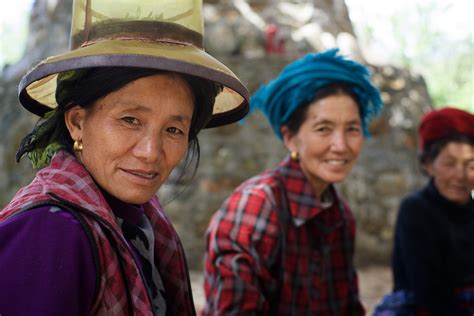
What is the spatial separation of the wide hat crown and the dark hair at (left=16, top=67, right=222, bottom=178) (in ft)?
0.19

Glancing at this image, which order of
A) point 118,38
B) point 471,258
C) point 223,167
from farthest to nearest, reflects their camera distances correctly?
point 223,167
point 471,258
point 118,38

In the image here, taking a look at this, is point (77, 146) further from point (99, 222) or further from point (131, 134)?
point (99, 222)

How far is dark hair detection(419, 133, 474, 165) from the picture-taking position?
2.81 meters

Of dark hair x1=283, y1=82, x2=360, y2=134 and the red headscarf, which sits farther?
the red headscarf

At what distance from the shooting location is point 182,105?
1333mm

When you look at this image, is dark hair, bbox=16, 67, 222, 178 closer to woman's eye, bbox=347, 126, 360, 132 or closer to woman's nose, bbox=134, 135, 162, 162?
woman's nose, bbox=134, 135, 162, 162

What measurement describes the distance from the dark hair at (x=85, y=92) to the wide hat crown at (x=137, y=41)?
6 centimetres

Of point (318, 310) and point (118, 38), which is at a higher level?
point (118, 38)

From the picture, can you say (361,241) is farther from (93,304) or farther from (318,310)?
(93,304)

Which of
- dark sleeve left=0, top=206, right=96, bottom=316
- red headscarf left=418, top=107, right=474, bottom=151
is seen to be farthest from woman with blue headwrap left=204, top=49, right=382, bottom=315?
dark sleeve left=0, top=206, right=96, bottom=316

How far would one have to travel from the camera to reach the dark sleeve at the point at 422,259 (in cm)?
259

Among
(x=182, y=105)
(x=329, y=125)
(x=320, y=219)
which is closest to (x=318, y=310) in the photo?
(x=320, y=219)

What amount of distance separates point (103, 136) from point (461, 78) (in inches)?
618

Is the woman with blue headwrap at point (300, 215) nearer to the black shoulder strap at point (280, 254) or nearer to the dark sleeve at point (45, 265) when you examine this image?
the black shoulder strap at point (280, 254)
